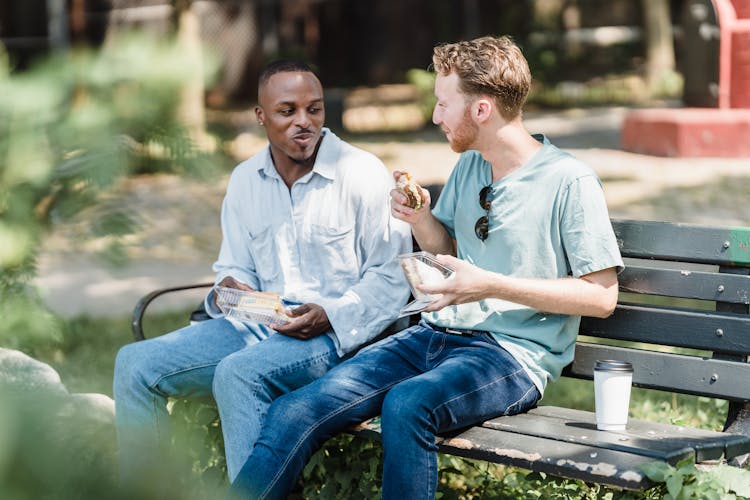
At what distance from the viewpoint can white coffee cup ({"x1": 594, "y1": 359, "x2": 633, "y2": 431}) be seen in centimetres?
287

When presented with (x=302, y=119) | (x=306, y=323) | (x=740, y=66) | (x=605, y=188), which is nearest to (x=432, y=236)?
(x=306, y=323)

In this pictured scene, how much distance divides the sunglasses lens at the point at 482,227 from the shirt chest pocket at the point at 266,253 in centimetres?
73

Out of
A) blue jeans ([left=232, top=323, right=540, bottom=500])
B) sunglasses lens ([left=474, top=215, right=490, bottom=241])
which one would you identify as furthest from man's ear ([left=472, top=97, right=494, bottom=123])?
blue jeans ([left=232, top=323, right=540, bottom=500])

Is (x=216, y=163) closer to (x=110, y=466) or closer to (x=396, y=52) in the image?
(x=110, y=466)

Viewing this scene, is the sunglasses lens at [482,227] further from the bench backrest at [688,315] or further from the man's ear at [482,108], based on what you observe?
the bench backrest at [688,315]

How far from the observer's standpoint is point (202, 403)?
3.50 metres

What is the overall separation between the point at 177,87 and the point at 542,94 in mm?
15768

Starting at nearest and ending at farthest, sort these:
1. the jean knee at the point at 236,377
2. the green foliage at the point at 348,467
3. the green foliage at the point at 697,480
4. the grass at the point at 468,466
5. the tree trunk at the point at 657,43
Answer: the green foliage at the point at 697,480 < the jean knee at the point at 236,377 < the grass at the point at 468,466 < the green foliage at the point at 348,467 < the tree trunk at the point at 657,43

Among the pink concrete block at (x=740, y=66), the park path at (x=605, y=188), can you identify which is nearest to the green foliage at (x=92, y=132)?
the park path at (x=605, y=188)

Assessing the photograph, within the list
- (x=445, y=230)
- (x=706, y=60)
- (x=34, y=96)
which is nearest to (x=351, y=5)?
(x=706, y=60)

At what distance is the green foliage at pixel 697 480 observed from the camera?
8.55ft

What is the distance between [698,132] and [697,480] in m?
7.89

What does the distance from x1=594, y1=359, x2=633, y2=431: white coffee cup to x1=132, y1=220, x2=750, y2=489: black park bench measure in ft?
0.11

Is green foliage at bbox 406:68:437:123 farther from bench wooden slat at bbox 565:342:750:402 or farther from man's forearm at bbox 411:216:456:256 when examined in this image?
bench wooden slat at bbox 565:342:750:402
